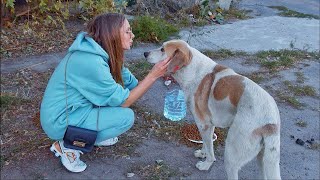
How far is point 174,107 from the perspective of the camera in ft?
15.8

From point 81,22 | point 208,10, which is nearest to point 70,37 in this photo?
point 81,22

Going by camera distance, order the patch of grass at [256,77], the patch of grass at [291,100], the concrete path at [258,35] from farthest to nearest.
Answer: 1. the concrete path at [258,35]
2. the patch of grass at [256,77]
3. the patch of grass at [291,100]

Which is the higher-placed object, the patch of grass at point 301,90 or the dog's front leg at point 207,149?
the dog's front leg at point 207,149

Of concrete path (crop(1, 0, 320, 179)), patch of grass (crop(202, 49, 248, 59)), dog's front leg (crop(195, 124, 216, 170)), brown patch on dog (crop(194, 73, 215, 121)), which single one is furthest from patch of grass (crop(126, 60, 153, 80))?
brown patch on dog (crop(194, 73, 215, 121))

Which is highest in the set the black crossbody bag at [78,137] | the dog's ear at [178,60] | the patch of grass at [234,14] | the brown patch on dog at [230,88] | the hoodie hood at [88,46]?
the hoodie hood at [88,46]

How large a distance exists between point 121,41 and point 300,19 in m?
6.73

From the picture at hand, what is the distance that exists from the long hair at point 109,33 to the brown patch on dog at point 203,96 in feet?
2.26

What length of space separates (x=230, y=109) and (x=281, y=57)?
12.2 ft

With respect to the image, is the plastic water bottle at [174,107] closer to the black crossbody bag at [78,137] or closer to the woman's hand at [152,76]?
the woman's hand at [152,76]

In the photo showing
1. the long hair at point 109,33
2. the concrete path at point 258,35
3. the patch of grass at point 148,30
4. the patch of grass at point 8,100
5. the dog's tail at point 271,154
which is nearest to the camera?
the dog's tail at point 271,154

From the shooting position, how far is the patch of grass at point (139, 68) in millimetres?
5637

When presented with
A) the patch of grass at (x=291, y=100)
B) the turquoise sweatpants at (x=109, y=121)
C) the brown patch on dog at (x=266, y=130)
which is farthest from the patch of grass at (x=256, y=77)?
the brown patch on dog at (x=266, y=130)

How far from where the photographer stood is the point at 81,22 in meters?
7.58

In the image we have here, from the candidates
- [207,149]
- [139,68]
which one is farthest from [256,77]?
[207,149]
